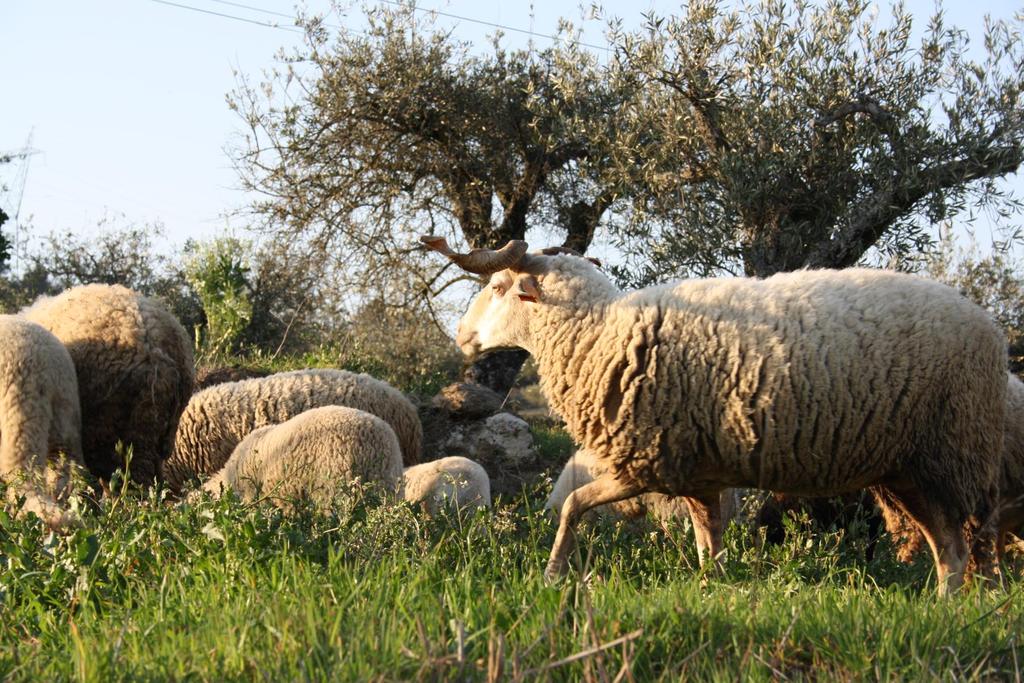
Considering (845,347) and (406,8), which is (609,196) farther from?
(845,347)

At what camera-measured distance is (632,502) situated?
7.30 metres

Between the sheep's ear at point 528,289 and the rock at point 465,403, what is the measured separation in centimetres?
493

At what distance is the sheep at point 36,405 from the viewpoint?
19.4ft

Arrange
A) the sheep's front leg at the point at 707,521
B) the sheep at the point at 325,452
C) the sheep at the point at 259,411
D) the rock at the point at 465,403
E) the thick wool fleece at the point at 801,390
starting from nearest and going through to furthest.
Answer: the thick wool fleece at the point at 801,390 < the sheep's front leg at the point at 707,521 < the sheep at the point at 325,452 < the sheep at the point at 259,411 < the rock at the point at 465,403

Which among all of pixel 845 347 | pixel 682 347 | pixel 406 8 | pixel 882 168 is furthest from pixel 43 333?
pixel 406 8

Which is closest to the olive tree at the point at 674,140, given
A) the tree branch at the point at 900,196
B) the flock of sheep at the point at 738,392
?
the tree branch at the point at 900,196

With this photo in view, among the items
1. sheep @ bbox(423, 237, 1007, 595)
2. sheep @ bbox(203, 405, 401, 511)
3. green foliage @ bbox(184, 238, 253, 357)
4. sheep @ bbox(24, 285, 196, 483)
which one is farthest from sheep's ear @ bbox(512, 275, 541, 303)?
green foliage @ bbox(184, 238, 253, 357)

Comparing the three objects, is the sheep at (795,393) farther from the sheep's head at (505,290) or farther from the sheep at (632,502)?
the sheep at (632,502)

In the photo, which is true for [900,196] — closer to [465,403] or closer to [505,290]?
[465,403]

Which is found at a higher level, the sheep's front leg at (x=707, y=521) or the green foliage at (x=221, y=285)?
the green foliage at (x=221, y=285)

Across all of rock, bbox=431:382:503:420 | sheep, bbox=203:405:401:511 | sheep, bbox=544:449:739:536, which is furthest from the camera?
rock, bbox=431:382:503:420

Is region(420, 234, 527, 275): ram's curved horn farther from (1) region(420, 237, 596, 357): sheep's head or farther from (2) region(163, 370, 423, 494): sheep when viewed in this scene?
(2) region(163, 370, 423, 494): sheep

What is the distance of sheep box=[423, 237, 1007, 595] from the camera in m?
Answer: 5.15

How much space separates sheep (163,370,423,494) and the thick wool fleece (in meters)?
3.87
